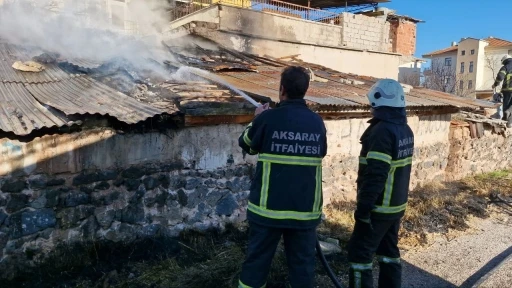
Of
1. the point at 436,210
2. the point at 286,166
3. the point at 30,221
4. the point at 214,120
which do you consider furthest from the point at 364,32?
the point at 30,221

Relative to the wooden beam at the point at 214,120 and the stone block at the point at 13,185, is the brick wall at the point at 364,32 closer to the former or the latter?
the wooden beam at the point at 214,120

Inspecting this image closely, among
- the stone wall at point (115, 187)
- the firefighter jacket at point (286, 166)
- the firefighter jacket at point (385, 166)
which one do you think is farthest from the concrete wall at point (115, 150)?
the firefighter jacket at point (385, 166)

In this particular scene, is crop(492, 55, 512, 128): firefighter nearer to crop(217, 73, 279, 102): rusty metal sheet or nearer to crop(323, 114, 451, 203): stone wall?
crop(323, 114, 451, 203): stone wall

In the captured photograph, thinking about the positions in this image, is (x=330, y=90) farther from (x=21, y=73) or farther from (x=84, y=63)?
(x=21, y=73)

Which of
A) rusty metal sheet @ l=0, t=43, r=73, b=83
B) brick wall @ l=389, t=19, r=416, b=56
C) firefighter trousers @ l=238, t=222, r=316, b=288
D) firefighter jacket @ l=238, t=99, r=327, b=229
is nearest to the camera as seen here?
firefighter jacket @ l=238, t=99, r=327, b=229

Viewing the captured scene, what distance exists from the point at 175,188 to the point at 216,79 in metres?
1.92

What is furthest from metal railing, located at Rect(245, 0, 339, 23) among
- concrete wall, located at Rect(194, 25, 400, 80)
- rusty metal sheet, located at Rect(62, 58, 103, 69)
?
rusty metal sheet, located at Rect(62, 58, 103, 69)

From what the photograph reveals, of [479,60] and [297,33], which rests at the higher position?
[479,60]

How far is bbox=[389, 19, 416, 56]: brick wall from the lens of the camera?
82.0 feet

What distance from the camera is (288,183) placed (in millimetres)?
2885

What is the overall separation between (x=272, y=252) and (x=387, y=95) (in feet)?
5.65

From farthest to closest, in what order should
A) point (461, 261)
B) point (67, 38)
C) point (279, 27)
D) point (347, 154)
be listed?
point (279, 27) < point (347, 154) < point (67, 38) < point (461, 261)

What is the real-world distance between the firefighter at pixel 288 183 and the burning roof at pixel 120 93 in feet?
5.84

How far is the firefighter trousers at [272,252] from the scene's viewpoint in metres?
3.00
